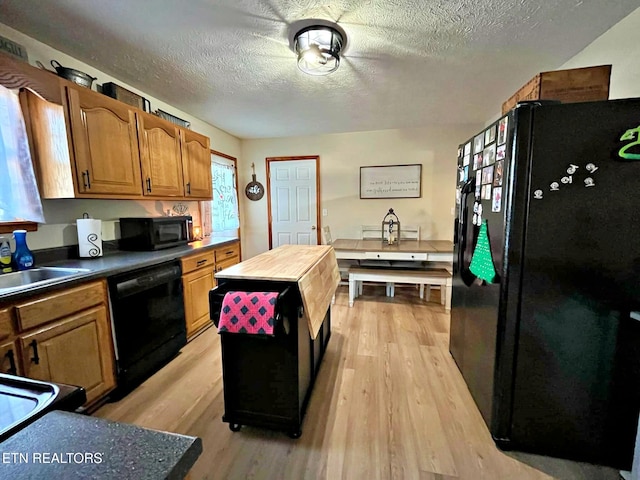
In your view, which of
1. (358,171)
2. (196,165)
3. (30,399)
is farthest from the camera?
(358,171)

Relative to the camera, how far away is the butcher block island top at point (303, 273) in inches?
61.9

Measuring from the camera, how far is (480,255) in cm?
171

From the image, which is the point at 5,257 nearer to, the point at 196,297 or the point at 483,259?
the point at 196,297

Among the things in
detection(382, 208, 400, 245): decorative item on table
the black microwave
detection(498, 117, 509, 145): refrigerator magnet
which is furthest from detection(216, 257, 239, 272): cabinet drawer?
detection(498, 117, 509, 145): refrigerator magnet

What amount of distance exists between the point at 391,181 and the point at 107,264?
3.84 metres

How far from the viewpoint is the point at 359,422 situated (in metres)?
1.79

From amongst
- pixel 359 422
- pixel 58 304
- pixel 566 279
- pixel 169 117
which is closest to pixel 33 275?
pixel 58 304

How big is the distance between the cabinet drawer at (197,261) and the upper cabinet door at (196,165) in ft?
2.28

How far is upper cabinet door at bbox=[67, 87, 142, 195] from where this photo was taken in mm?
1961

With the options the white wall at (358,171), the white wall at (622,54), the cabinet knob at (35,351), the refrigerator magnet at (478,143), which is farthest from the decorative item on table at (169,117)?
the white wall at (622,54)

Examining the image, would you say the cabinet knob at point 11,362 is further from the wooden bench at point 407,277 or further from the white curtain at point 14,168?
the wooden bench at point 407,277

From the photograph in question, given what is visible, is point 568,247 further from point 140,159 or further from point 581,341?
point 140,159

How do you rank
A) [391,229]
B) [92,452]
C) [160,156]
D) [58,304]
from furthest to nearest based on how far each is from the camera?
[391,229]
[160,156]
[58,304]
[92,452]

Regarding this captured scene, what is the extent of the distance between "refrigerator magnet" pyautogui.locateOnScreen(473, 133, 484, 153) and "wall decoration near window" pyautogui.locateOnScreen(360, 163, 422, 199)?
2647 mm
